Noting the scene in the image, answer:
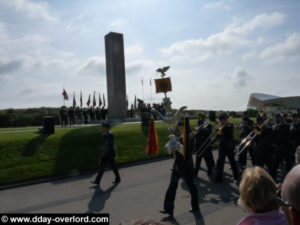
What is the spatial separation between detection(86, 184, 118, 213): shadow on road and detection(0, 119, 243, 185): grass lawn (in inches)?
120

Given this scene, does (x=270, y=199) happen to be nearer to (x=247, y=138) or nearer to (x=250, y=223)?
(x=250, y=223)

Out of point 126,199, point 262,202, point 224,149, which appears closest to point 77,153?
point 126,199

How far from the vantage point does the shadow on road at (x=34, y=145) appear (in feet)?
37.0

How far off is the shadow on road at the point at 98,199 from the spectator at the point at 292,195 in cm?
503

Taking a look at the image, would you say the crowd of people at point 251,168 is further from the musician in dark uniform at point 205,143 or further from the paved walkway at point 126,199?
the paved walkway at point 126,199

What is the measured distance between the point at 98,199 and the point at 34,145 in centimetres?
699

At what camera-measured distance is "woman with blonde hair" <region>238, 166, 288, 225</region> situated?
1.78 m

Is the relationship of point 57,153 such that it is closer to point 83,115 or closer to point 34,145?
point 34,145

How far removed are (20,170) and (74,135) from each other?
4.78 m

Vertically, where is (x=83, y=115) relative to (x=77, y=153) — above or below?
above

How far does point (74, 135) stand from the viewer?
1419cm

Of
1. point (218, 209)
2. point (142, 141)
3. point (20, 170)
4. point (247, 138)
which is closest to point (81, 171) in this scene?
point (20, 170)

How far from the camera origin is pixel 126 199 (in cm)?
659

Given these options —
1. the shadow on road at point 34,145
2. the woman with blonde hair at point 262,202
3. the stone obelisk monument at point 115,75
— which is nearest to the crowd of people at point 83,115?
the stone obelisk monument at point 115,75
